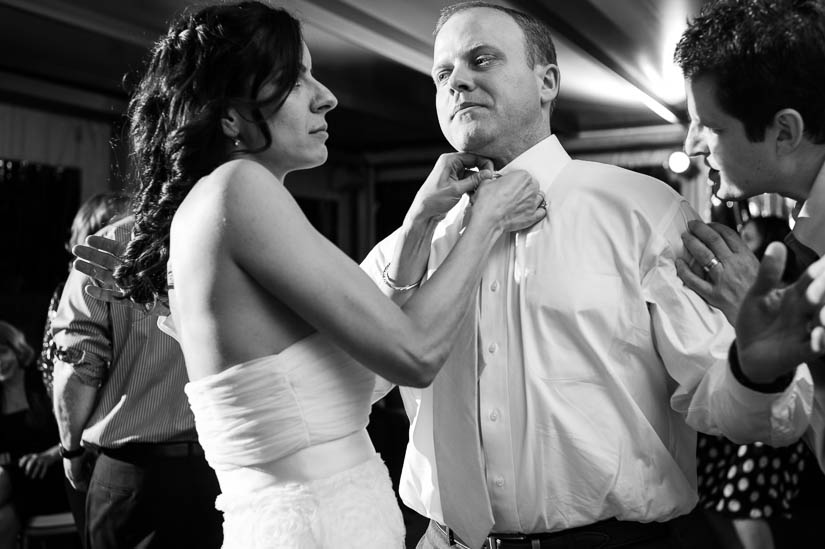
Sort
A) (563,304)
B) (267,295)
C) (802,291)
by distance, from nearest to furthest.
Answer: (802,291) → (267,295) → (563,304)

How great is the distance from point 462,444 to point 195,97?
81 cm

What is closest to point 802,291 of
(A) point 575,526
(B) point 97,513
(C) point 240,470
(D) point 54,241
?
(A) point 575,526

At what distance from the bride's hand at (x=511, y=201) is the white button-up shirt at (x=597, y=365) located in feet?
0.13

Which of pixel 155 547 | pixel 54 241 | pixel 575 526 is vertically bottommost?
pixel 155 547

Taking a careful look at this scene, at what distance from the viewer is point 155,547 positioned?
288 cm

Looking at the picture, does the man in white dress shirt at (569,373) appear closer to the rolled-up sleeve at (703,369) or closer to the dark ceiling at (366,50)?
the rolled-up sleeve at (703,369)

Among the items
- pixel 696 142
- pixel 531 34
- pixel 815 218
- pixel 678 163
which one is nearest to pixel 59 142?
pixel 678 163

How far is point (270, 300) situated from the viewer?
4.55ft

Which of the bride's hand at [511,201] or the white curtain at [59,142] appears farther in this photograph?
the white curtain at [59,142]

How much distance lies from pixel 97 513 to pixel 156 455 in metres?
0.28

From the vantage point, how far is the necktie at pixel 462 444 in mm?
1643

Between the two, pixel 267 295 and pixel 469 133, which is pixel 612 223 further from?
pixel 267 295

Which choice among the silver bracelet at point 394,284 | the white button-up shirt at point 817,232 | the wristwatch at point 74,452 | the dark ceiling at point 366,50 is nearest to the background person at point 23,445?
the wristwatch at point 74,452

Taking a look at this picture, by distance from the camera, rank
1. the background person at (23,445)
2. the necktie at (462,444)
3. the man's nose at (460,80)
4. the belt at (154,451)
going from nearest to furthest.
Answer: the necktie at (462,444), the man's nose at (460,80), the belt at (154,451), the background person at (23,445)
